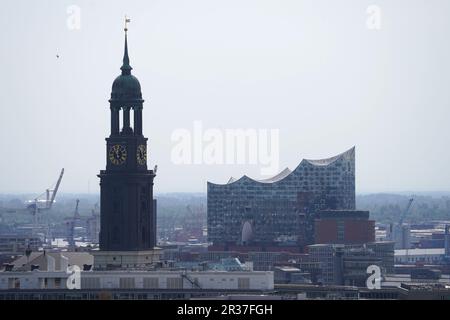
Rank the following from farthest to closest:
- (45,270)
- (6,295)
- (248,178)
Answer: (248,178)
(45,270)
(6,295)

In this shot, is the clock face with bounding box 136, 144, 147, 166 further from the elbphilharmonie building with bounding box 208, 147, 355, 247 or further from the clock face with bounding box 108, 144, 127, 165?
the elbphilharmonie building with bounding box 208, 147, 355, 247

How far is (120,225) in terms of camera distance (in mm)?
94125

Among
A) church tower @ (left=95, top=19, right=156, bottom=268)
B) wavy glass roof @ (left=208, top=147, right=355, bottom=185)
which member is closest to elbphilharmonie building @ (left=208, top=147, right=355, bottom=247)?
wavy glass roof @ (left=208, top=147, right=355, bottom=185)

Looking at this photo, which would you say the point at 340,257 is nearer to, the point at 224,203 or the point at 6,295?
the point at 224,203

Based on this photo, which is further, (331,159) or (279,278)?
(331,159)

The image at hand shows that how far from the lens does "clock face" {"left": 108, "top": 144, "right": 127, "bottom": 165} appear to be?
93.9m

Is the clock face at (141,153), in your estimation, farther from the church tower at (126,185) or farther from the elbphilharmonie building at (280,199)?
the elbphilharmonie building at (280,199)

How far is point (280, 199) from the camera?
178625mm

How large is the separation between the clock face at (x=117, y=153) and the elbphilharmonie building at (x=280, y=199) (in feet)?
264

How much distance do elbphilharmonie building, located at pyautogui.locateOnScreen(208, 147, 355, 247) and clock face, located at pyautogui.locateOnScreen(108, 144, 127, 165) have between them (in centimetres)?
8032

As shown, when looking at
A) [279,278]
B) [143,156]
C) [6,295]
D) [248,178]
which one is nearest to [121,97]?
[143,156]

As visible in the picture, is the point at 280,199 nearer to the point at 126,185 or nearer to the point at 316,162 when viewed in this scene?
the point at 316,162
